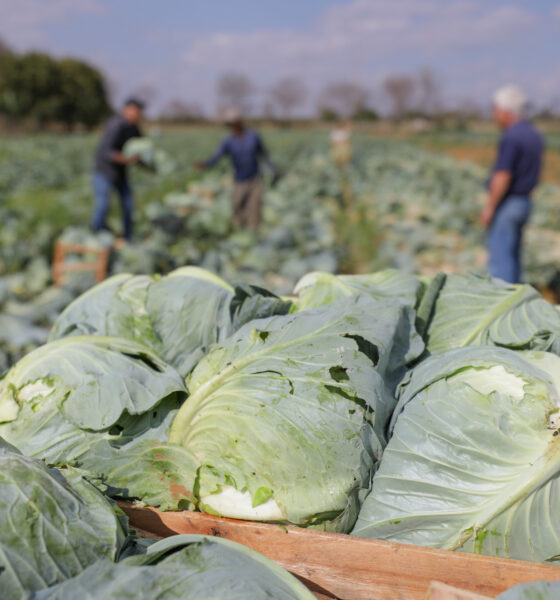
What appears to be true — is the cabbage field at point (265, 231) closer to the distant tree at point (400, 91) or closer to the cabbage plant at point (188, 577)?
the cabbage plant at point (188, 577)

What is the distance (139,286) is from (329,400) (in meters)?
1.23

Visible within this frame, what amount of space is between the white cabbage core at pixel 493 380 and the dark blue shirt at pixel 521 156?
441 centimetres


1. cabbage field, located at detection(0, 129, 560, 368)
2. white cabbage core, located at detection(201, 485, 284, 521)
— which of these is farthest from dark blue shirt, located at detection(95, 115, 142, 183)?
white cabbage core, located at detection(201, 485, 284, 521)

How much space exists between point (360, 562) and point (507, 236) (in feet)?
17.2

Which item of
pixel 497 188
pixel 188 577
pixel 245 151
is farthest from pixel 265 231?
pixel 188 577

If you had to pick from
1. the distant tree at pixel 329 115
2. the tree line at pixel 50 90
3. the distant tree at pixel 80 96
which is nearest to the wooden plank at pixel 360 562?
the tree line at pixel 50 90

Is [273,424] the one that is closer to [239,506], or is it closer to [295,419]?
[295,419]

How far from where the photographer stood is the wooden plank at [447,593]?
150 cm

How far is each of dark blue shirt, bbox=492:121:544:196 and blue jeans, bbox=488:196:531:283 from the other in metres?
0.14

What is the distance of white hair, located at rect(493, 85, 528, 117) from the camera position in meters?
5.66

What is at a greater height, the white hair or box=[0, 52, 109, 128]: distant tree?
box=[0, 52, 109, 128]: distant tree

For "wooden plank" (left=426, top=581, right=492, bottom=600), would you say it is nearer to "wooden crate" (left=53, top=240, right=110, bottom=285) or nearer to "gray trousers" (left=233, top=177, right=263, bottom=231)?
"wooden crate" (left=53, top=240, right=110, bottom=285)

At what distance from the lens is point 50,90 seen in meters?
57.5

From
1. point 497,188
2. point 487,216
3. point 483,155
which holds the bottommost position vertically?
point 483,155
